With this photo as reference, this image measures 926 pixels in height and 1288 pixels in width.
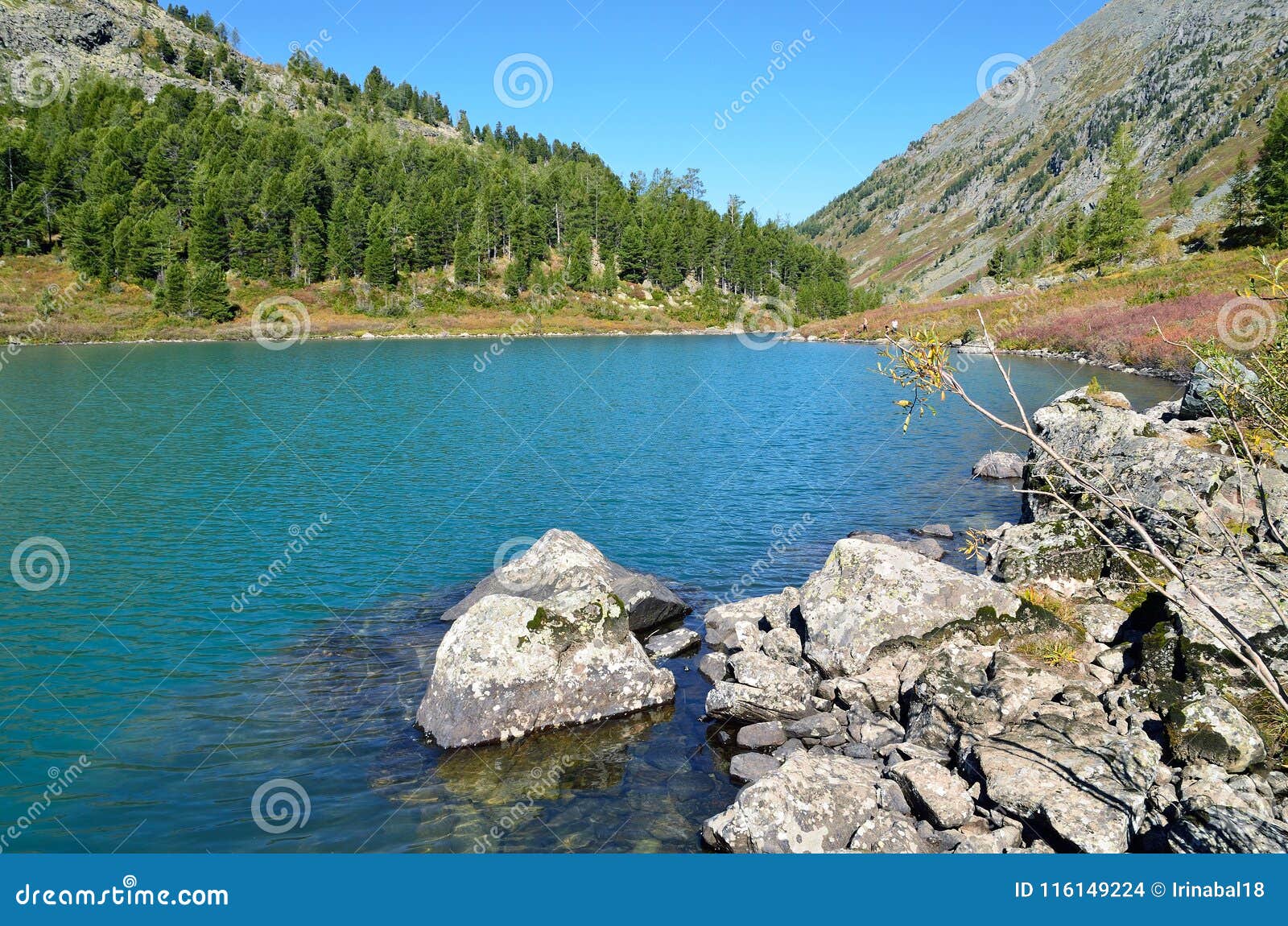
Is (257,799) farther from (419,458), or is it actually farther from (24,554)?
(419,458)

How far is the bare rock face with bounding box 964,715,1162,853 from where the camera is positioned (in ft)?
36.9

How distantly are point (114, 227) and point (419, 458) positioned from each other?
444 ft

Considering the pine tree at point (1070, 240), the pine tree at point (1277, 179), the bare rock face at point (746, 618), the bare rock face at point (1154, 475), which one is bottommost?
the bare rock face at point (746, 618)

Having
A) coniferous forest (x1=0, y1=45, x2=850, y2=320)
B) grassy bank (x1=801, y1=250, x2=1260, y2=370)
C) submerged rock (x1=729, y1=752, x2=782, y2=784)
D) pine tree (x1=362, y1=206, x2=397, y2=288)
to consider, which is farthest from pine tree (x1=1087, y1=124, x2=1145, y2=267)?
submerged rock (x1=729, y1=752, x2=782, y2=784)

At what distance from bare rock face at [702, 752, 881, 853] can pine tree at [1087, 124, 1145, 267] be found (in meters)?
137

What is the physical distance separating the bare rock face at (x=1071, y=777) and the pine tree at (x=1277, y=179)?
114130 mm

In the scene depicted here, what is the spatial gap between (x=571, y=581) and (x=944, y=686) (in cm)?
1002

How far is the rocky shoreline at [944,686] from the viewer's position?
38.9ft

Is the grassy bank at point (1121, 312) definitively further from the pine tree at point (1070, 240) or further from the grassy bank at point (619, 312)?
the pine tree at point (1070, 240)

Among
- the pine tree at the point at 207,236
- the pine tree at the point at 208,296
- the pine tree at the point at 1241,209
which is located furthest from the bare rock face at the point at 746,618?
the pine tree at the point at 207,236

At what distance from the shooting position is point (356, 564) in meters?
26.4

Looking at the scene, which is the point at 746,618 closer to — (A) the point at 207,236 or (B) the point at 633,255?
(A) the point at 207,236

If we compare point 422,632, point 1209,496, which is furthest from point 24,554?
point 1209,496

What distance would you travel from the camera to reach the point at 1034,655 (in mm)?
16484
